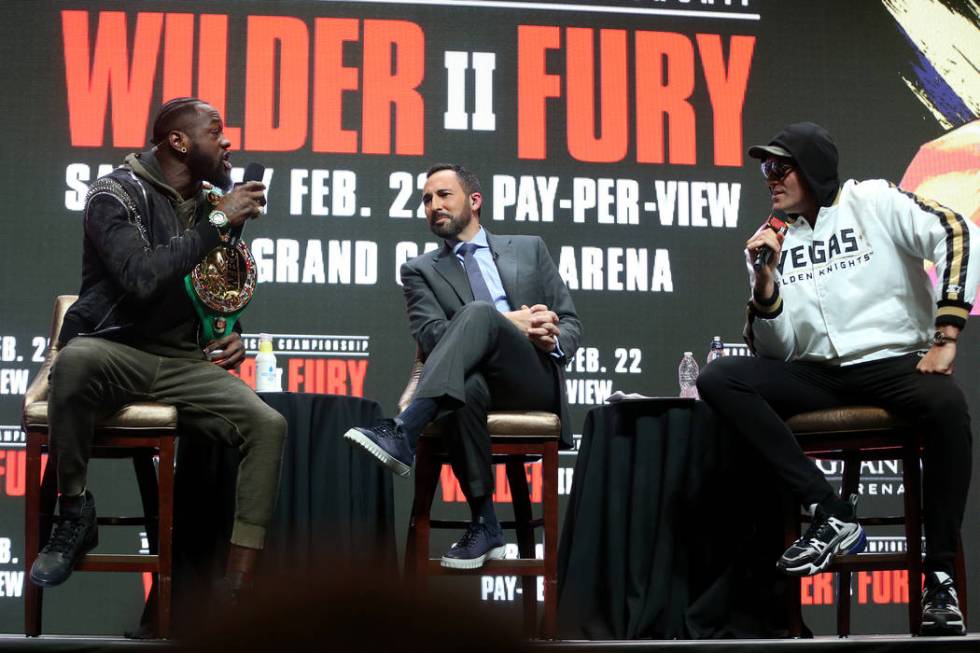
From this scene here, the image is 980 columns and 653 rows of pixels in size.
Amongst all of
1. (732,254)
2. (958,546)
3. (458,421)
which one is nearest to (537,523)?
(458,421)

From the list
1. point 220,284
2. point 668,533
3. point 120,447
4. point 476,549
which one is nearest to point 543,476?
point 476,549

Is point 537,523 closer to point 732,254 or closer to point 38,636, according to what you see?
point 38,636

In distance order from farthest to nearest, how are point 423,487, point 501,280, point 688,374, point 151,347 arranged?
point 688,374 → point 501,280 → point 423,487 → point 151,347

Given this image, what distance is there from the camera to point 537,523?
A: 3.31 metres

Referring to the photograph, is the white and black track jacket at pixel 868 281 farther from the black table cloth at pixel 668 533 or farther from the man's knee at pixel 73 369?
the man's knee at pixel 73 369

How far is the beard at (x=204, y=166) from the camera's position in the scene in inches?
122

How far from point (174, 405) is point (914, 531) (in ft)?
6.35

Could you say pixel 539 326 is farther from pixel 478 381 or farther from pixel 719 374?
pixel 719 374

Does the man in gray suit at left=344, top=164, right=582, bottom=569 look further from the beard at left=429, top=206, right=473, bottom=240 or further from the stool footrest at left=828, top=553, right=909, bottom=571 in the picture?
the stool footrest at left=828, top=553, right=909, bottom=571

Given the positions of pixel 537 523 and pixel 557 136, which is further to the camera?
pixel 557 136

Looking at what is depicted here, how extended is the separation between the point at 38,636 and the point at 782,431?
1.97 m

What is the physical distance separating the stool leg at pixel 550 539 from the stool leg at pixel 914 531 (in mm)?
904

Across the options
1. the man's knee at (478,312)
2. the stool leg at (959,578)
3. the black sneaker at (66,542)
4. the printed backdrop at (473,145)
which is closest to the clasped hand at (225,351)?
the black sneaker at (66,542)

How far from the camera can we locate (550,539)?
9.74ft
